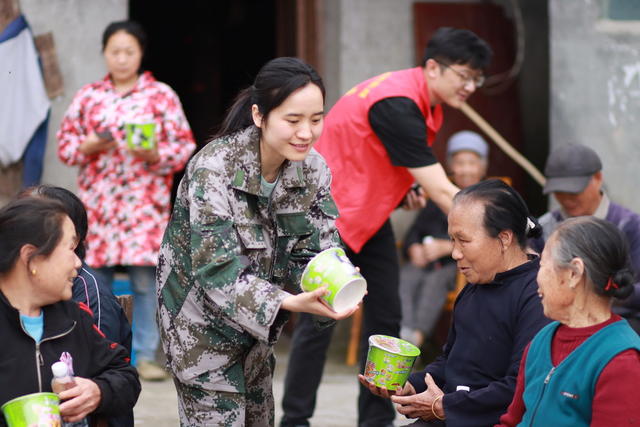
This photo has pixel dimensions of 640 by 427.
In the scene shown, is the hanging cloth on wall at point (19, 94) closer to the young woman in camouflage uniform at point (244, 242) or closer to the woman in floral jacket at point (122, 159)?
the woman in floral jacket at point (122, 159)

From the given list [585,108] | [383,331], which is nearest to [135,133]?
[383,331]

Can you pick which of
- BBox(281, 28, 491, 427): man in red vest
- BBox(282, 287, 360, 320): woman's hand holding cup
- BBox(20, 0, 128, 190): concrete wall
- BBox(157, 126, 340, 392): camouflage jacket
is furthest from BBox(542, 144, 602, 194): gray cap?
BBox(20, 0, 128, 190): concrete wall

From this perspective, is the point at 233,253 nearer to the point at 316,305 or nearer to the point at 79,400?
the point at 316,305

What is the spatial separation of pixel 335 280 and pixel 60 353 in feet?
2.69

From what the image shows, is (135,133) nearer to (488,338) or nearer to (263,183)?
(263,183)

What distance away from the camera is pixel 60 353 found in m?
2.88

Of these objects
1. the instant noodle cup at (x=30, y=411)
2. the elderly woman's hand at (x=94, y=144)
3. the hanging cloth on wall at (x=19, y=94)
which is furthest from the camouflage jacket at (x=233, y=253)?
the hanging cloth on wall at (x=19, y=94)

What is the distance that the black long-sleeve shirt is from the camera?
314 cm

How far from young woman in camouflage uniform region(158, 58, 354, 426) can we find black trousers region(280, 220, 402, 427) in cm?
119

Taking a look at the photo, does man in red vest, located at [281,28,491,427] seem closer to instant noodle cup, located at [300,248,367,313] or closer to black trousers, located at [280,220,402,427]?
black trousers, located at [280,220,402,427]

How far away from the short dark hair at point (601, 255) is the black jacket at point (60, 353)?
1.33m

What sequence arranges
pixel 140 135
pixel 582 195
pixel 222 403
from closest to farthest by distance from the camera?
pixel 222 403
pixel 582 195
pixel 140 135

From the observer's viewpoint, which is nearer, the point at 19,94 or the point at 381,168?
the point at 381,168

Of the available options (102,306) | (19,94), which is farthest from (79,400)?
(19,94)
